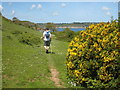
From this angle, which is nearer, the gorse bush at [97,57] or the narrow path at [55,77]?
the gorse bush at [97,57]

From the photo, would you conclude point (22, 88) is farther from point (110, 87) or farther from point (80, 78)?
point (110, 87)

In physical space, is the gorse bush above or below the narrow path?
above

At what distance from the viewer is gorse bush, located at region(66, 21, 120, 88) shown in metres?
10.1

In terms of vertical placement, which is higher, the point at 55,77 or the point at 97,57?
the point at 97,57

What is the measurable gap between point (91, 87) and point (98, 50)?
2037 mm

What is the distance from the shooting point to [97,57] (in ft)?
34.1

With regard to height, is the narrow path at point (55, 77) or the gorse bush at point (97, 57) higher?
the gorse bush at point (97, 57)

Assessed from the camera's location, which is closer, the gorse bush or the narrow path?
the gorse bush

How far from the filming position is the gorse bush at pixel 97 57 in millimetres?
10117

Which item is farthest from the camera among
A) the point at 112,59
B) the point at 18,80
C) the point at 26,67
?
the point at 26,67

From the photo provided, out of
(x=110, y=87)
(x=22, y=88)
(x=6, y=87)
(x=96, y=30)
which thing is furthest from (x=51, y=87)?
A: (x=96, y=30)

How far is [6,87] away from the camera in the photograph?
33.1ft

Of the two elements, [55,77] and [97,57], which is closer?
[97,57]

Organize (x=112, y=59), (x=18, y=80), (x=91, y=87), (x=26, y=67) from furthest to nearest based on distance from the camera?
(x=26, y=67) < (x=18, y=80) < (x=91, y=87) < (x=112, y=59)
